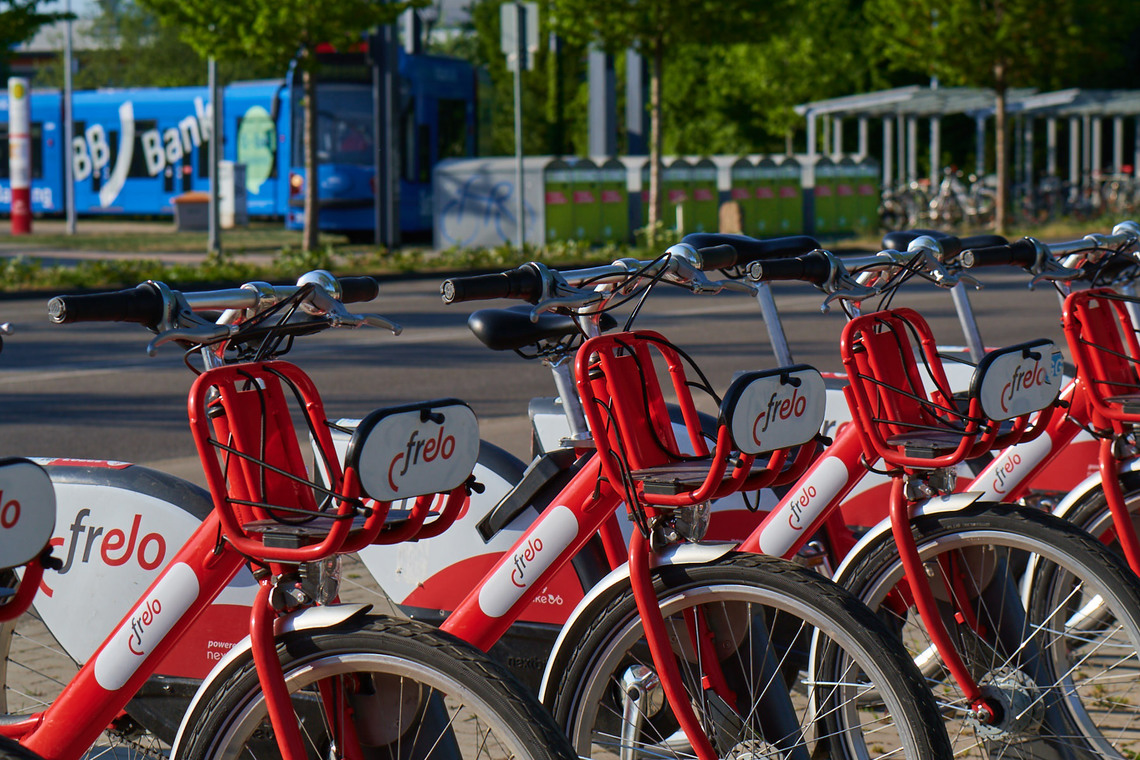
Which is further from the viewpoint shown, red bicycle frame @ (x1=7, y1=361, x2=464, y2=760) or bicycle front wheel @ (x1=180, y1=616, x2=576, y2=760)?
red bicycle frame @ (x1=7, y1=361, x2=464, y2=760)

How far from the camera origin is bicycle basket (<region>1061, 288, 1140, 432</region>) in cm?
319

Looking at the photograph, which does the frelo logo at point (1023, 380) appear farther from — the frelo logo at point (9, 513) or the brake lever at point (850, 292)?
the frelo logo at point (9, 513)

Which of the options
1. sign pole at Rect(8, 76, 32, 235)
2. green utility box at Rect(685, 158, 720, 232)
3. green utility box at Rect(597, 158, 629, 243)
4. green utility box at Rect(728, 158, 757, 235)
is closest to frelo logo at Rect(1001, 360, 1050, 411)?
green utility box at Rect(597, 158, 629, 243)

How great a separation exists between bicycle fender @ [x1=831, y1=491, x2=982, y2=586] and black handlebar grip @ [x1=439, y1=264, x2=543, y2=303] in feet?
2.53

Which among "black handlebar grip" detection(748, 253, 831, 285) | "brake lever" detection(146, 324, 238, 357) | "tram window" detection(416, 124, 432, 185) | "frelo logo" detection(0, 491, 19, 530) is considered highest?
"tram window" detection(416, 124, 432, 185)

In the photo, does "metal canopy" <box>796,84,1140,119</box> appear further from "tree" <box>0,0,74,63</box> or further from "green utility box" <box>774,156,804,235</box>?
"tree" <box>0,0,74,63</box>

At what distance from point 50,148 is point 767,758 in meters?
32.8

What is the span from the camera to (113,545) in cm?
316

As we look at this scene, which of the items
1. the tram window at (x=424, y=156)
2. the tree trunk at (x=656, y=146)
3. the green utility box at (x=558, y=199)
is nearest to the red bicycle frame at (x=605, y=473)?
the tree trunk at (x=656, y=146)

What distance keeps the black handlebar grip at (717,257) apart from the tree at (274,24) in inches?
665

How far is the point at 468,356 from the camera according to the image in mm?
11281

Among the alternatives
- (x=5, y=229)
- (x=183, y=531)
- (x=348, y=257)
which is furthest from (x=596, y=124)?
(x=183, y=531)

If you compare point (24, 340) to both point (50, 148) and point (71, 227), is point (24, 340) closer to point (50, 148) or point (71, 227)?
point (71, 227)

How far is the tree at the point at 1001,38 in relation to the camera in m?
25.0
